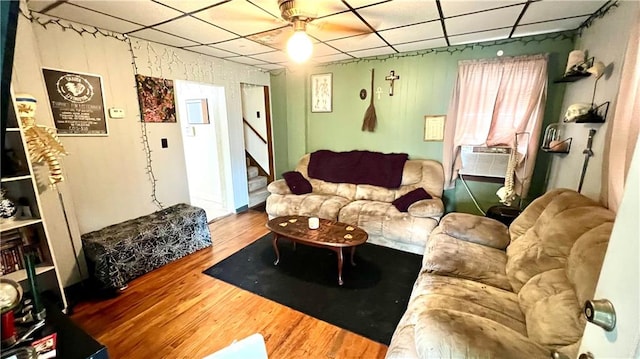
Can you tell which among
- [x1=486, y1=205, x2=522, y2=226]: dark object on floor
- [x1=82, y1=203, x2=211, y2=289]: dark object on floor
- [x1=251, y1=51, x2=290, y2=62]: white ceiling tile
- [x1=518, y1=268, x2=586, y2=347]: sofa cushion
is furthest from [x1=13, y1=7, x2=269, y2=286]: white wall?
[x1=486, y1=205, x2=522, y2=226]: dark object on floor

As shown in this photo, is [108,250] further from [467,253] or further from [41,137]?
[467,253]

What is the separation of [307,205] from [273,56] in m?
2.06

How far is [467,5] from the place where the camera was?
2.06m

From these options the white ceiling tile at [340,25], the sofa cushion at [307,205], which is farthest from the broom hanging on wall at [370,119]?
the white ceiling tile at [340,25]

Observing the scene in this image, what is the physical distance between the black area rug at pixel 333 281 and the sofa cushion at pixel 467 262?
1.66 ft

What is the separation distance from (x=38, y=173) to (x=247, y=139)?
3.32 m

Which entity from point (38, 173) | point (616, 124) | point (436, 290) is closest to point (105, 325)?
point (38, 173)

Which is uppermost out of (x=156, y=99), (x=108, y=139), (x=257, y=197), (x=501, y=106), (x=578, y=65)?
(x=578, y=65)

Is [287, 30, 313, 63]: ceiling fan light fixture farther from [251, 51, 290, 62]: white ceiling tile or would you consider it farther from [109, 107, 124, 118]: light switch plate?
[109, 107, 124, 118]: light switch plate

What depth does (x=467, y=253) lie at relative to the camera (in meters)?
2.02

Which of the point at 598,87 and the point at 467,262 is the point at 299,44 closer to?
the point at 467,262

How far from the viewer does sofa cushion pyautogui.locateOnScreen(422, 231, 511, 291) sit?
1.81m

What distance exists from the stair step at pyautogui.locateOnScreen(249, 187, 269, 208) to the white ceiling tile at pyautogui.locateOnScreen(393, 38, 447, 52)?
3.25 meters

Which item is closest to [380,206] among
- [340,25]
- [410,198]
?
[410,198]
